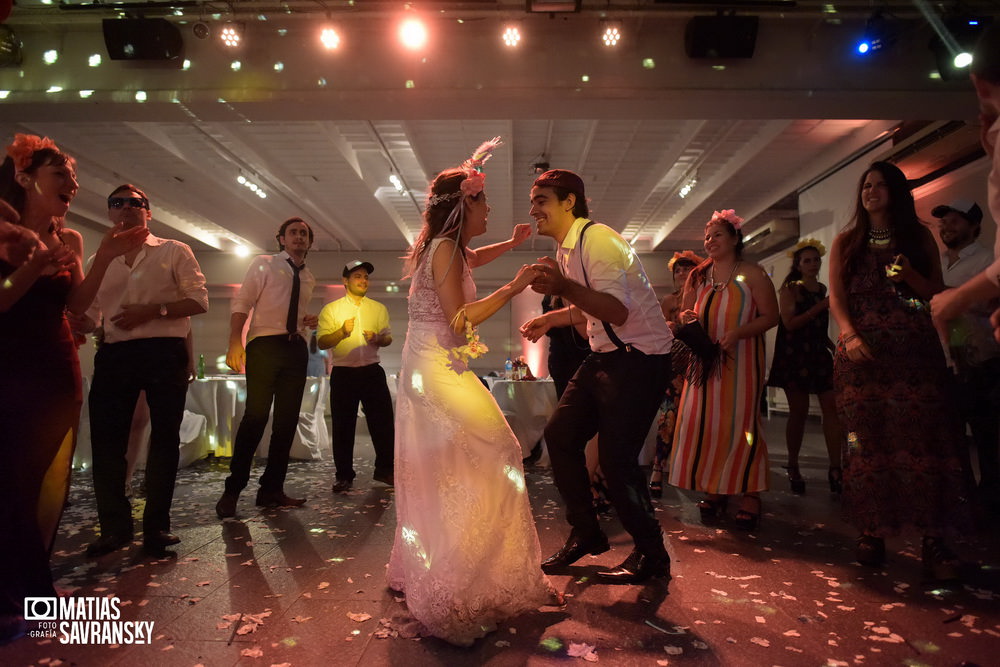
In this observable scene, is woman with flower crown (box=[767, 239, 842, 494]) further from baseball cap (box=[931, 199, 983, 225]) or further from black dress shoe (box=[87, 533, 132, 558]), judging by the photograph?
black dress shoe (box=[87, 533, 132, 558])

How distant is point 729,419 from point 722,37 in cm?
372

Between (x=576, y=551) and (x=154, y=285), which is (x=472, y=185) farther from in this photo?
(x=154, y=285)

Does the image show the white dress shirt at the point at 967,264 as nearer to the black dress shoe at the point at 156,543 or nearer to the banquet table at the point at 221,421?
the black dress shoe at the point at 156,543

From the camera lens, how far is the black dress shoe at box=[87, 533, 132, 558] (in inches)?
110

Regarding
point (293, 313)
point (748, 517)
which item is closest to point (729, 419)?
point (748, 517)

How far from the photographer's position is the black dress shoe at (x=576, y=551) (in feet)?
8.43

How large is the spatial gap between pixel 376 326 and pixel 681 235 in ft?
35.6

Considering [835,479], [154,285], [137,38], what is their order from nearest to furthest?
[154,285] < [835,479] < [137,38]

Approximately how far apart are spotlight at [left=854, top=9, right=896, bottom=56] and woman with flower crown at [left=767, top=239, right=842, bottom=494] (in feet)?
7.51

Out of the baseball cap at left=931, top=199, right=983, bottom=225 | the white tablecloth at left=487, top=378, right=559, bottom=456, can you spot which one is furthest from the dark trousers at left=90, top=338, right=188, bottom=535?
the baseball cap at left=931, top=199, right=983, bottom=225

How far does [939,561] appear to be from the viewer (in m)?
2.45

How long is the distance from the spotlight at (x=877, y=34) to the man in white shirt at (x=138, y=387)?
5832mm

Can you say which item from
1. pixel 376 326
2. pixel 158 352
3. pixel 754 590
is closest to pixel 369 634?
pixel 754 590

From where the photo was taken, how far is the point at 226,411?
6148 mm
